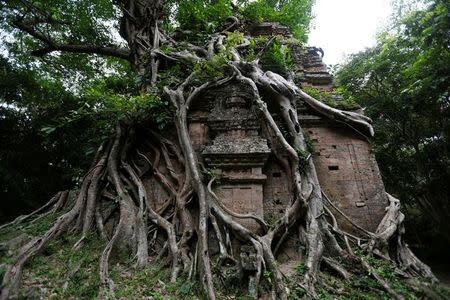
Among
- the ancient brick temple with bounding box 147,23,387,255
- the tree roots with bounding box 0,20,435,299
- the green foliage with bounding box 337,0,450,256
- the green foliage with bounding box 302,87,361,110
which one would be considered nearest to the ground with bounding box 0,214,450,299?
the tree roots with bounding box 0,20,435,299

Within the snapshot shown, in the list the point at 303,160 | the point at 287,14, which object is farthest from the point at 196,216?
the point at 287,14

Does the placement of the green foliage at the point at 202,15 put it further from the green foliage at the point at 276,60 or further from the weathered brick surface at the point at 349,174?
the weathered brick surface at the point at 349,174

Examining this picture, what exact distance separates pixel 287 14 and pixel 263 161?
19.1 ft

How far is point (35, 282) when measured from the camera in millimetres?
2492

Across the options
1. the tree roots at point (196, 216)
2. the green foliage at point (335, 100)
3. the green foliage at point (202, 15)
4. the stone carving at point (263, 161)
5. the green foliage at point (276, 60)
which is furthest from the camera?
the green foliage at point (202, 15)

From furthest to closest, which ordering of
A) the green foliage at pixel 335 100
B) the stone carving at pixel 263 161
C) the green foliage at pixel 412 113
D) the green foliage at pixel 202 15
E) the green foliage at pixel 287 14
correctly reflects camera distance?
the green foliage at pixel 287 14, the green foliage at pixel 202 15, the green foliage at pixel 412 113, the green foliage at pixel 335 100, the stone carving at pixel 263 161

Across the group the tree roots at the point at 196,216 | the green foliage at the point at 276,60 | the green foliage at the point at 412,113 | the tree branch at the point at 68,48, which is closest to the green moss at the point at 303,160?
the tree roots at the point at 196,216

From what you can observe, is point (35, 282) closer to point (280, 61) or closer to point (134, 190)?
point (134, 190)

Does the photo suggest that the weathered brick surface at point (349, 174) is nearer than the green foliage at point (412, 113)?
Yes

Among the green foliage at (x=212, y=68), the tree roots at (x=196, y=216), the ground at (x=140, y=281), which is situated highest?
the green foliage at (x=212, y=68)

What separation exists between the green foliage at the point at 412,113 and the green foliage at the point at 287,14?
2.09 m

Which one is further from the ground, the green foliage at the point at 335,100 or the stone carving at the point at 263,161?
the green foliage at the point at 335,100

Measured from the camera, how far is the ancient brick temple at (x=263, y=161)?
371 cm

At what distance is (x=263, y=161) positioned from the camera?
3.83 metres
